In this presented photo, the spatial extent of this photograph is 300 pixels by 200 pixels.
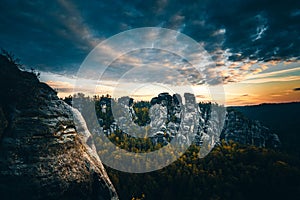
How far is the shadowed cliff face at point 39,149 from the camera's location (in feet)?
36.6

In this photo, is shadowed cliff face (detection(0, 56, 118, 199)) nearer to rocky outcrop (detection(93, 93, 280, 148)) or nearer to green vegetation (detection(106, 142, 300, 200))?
green vegetation (detection(106, 142, 300, 200))

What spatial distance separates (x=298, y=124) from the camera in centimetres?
15700

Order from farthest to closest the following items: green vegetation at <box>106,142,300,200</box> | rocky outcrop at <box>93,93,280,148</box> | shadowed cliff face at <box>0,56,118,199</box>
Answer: rocky outcrop at <box>93,93,280,148</box>, green vegetation at <box>106,142,300,200</box>, shadowed cliff face at <box>0,56,118,199</box>

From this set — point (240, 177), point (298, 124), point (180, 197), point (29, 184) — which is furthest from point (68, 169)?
point (298, 124)

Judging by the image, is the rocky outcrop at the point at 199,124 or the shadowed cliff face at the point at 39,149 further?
the rocky outcrop at the point at 199,124

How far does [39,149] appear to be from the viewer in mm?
12109

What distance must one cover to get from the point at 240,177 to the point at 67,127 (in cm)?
5649

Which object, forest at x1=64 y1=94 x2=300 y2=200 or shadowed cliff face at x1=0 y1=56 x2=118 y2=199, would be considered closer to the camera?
shadowed cliff face at x1=0 y1=56 x2=118 y2=199

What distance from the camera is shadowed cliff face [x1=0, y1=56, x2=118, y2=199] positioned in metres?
Result: 11.1

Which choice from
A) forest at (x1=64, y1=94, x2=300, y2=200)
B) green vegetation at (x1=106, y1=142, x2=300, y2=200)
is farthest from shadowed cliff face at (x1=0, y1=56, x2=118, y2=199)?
green vegetation at (x1=106, y1=142, x2=300, y2=200)

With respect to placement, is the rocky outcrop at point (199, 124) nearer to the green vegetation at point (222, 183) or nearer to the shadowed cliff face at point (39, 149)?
the green vegetation at point (222, 183)

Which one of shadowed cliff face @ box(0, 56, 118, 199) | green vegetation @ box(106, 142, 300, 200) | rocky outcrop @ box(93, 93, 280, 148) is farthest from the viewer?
rocky outcrop @ box(93, 93, 280, 148)

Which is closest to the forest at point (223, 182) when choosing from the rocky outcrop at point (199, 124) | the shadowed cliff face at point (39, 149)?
the shadowed cliff face at point (39, 149)

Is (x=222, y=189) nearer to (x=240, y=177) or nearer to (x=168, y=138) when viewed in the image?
(x=240, y=177)
